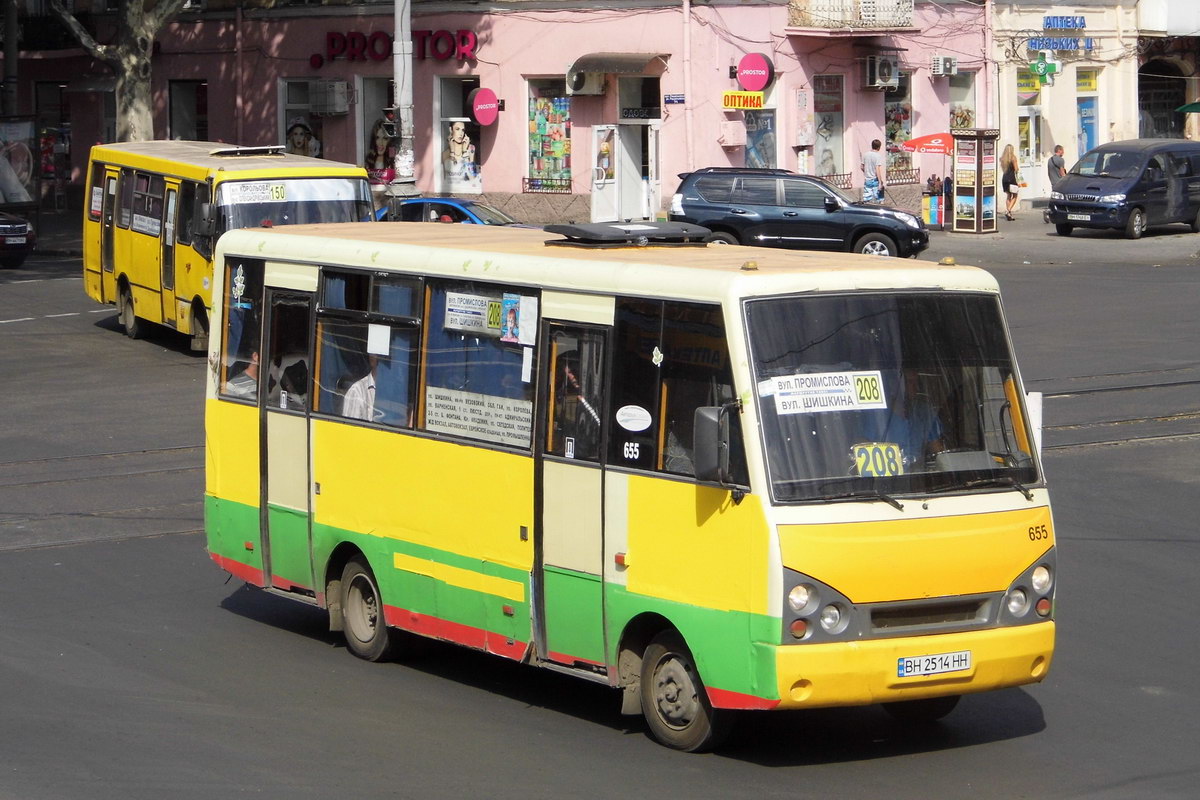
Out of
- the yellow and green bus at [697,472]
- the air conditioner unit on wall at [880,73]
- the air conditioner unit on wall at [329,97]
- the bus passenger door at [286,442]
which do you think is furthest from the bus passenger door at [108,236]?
the air conditioner unit on wall at [880,73]

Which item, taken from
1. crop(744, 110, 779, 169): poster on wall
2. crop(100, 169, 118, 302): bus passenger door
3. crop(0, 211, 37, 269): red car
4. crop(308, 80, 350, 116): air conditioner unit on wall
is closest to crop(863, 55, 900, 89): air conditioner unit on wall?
crop(744, 110, 779, 169): poster on wall

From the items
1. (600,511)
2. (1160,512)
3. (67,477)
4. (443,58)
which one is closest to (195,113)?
(443,58)

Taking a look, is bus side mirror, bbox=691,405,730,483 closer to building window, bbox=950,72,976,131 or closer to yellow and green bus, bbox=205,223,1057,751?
yellow and green bus, bbox=205,223,1057,751

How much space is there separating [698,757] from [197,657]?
3.34 m

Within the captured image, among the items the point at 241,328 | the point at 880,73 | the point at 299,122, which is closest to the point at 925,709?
the point at 241,328

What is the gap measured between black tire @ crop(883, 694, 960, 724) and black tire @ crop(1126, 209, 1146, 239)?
3055cm

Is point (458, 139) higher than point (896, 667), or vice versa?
point (458, 139)

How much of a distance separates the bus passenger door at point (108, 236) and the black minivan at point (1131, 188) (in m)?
20.7

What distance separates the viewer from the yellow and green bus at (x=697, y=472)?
720 cm

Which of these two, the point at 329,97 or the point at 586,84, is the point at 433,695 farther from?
the point at 329,97

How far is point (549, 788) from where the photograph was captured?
23.6 feet

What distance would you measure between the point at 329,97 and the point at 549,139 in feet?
20.4

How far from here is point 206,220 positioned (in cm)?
2194

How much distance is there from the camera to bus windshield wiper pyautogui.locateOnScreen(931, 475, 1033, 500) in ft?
24.5
